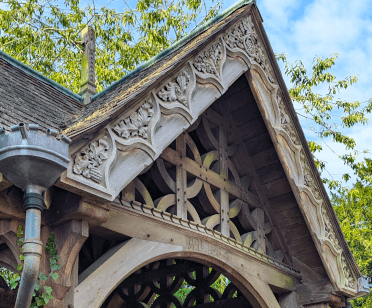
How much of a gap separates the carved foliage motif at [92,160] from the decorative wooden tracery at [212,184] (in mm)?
964

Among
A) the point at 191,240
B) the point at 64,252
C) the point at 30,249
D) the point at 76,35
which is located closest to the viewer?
the point at 30,249

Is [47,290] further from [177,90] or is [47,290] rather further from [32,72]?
[32,72]

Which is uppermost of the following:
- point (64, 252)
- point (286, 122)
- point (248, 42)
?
point (248, 42)

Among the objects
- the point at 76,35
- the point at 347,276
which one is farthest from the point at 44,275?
the point at 76,35

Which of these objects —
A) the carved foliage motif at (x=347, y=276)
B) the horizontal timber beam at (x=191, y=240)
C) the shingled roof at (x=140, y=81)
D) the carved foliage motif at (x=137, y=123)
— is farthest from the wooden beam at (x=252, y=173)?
the carved foliage motif at (x=137, y=123)

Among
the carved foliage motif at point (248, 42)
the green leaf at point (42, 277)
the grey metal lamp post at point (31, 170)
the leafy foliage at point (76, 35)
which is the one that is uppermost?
the leafy foliage at point (76, 35)

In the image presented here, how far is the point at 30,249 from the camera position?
280 centimetres

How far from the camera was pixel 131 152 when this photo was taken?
3711 mm

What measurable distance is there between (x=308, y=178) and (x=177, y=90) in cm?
229

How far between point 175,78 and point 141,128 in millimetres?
666

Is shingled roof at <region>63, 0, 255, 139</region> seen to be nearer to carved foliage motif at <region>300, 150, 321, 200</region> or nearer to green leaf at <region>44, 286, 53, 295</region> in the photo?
green leaf at <region>44, 286, 53, 295</region>

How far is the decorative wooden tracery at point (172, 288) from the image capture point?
6.11m

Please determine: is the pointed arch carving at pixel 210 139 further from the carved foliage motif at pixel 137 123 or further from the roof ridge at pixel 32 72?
the roof ridge at pixel 32 72

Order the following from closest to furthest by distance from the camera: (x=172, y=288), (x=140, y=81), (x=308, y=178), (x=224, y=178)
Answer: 1. (x=140, y=81)
2. (x=224, y=178)
3. (x=308, y=178)
4. (x=172, y=288)
